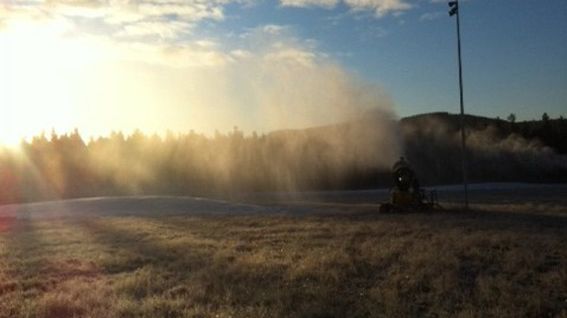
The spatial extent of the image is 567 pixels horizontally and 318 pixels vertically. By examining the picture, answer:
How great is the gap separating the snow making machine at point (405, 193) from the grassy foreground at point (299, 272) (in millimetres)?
8845

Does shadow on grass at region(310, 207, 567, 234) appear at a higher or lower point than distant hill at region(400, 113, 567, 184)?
lower

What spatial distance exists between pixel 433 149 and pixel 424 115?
58.3 m

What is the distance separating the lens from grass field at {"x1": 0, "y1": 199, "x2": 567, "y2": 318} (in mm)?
12602

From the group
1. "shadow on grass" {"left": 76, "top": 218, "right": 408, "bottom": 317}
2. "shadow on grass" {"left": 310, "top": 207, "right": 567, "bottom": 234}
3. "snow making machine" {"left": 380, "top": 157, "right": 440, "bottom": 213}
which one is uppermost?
"snow making machine" {"left": 380, "top": 157, "right": 440, "bottom": 213}

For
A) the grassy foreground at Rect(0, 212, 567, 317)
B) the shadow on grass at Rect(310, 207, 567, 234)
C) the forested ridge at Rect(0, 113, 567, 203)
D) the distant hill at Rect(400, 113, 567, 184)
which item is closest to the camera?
the grassy foreground at Rect(0, 212, 567, 317)

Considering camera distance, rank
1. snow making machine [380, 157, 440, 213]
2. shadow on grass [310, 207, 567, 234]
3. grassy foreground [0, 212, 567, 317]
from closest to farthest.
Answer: grassy foreground [0, 212, 567, 317] → shadow on grass [310, 207, 567, 234] → snow making machine [380, 157, 440, 213]

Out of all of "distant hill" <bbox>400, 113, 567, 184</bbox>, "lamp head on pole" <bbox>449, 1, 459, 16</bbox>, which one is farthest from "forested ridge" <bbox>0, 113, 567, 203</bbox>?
"lamp head on pole" <bbox>449, 1, 459, 16</bbox>

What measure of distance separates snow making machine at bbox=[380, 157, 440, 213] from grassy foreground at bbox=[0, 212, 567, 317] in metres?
8.85

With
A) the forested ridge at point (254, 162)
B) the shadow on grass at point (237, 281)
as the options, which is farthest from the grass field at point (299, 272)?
the forested ridge at point (254, 162)

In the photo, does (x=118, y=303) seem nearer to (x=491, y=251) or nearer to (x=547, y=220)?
(x=491, y=251)

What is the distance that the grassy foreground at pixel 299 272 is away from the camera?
12.6 m

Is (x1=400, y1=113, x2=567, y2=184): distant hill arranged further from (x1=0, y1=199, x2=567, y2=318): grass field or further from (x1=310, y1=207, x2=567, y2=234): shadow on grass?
(x1=0, y1=199, x2=567, y2=318): grass field

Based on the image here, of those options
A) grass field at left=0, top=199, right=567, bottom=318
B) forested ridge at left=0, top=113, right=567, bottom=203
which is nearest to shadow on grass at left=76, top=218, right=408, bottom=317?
grass field at left=0, top=199, right=567, bottom=318

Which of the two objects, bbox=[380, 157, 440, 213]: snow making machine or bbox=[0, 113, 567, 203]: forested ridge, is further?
bbox=[0, 113, 567, 203]: forested ridge
